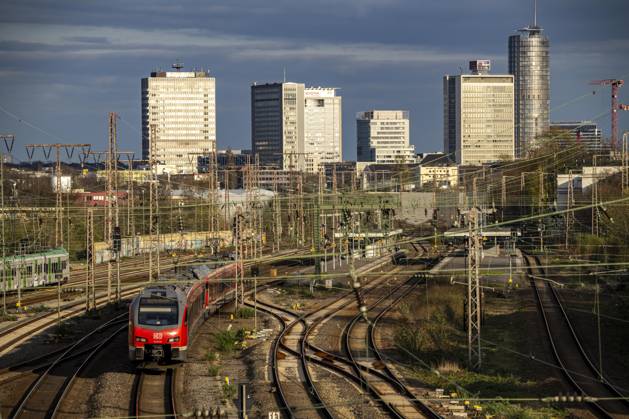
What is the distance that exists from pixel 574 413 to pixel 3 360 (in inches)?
524

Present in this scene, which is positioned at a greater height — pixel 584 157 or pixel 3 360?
pixel 584 157

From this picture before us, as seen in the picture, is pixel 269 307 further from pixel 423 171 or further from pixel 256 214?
pixel 423 171

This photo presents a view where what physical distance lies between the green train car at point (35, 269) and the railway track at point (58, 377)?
979 centimetres

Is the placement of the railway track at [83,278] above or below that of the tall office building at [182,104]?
below

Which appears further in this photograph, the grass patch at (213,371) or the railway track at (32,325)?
the railway track at (32,325)

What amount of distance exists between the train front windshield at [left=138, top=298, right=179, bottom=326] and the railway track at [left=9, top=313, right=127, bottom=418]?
6.52 ft

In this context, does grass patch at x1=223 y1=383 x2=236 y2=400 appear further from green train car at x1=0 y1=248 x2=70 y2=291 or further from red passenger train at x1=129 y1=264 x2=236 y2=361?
green train car at x1=0 y1=248 x2=70 y2=291

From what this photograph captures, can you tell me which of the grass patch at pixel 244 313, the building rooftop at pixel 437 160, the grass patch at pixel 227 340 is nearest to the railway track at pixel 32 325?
the grass patch at pixel 244 313

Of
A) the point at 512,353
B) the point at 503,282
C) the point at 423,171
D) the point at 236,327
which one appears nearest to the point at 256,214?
the point at 503,282

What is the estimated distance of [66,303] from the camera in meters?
32.9

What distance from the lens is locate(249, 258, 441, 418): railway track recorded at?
16.9 meters

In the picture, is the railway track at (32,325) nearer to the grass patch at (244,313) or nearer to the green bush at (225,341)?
the grass patch at (244,313)

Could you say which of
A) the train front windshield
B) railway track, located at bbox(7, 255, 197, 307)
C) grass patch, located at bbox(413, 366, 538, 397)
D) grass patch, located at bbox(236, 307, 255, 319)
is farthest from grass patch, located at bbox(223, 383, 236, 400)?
railway track, located at bbox(7, 255, 197, 307)

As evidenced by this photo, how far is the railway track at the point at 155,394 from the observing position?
54.3 ft
